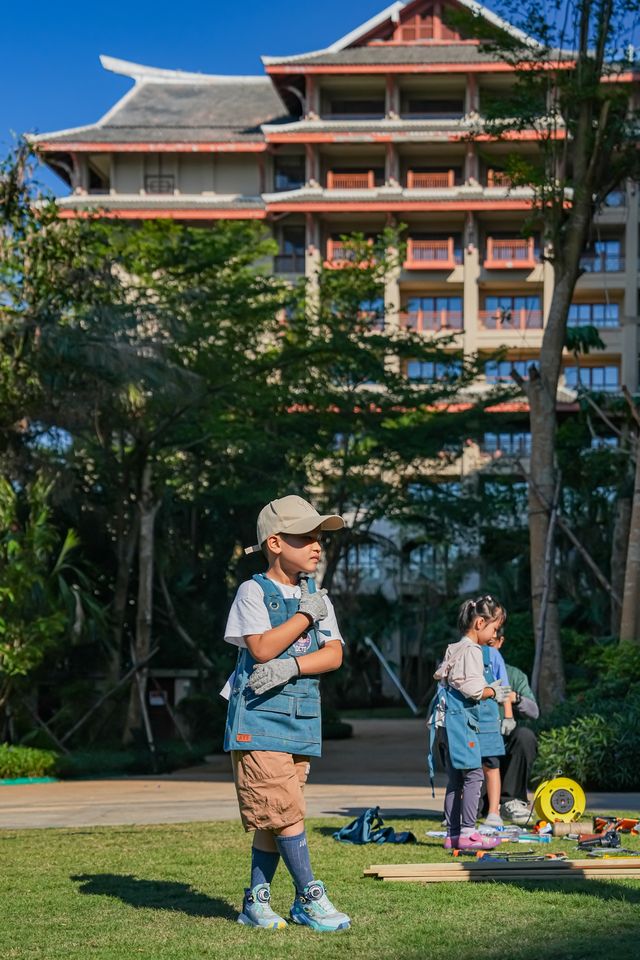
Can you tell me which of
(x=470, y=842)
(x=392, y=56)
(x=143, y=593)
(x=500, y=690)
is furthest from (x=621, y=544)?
(x=392, y=56)

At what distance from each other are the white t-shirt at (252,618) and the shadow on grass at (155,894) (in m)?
1.21

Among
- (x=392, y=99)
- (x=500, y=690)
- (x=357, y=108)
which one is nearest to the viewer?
(x=500, y=690)

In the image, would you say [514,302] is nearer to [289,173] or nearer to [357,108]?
[357,108]

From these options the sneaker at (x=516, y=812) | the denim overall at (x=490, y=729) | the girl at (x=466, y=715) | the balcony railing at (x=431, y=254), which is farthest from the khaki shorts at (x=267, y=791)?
the balcony railing at (x=431, y=254)

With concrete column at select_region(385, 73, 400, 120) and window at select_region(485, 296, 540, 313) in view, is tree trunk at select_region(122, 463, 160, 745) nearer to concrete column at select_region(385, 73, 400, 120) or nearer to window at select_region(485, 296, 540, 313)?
concrete column at select_region(385, 73, 400, 120)

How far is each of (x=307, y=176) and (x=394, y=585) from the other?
17200 mm

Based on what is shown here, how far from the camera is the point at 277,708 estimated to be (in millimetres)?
5160

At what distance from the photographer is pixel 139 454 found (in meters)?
20.3

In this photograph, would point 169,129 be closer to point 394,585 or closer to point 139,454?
point 394,585

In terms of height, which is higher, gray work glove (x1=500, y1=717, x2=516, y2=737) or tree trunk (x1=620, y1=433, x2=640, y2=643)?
tree trunk (x1=620, y1=433, x2=640, y2=643)

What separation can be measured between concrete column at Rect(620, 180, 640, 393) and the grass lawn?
42.0 meters

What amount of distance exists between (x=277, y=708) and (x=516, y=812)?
4.76 m

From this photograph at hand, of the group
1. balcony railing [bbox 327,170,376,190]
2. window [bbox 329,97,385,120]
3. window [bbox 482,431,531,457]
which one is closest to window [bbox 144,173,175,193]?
balcony railing [bbox 327,170,376,190]

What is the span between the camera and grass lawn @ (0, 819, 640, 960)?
15.5 ft
